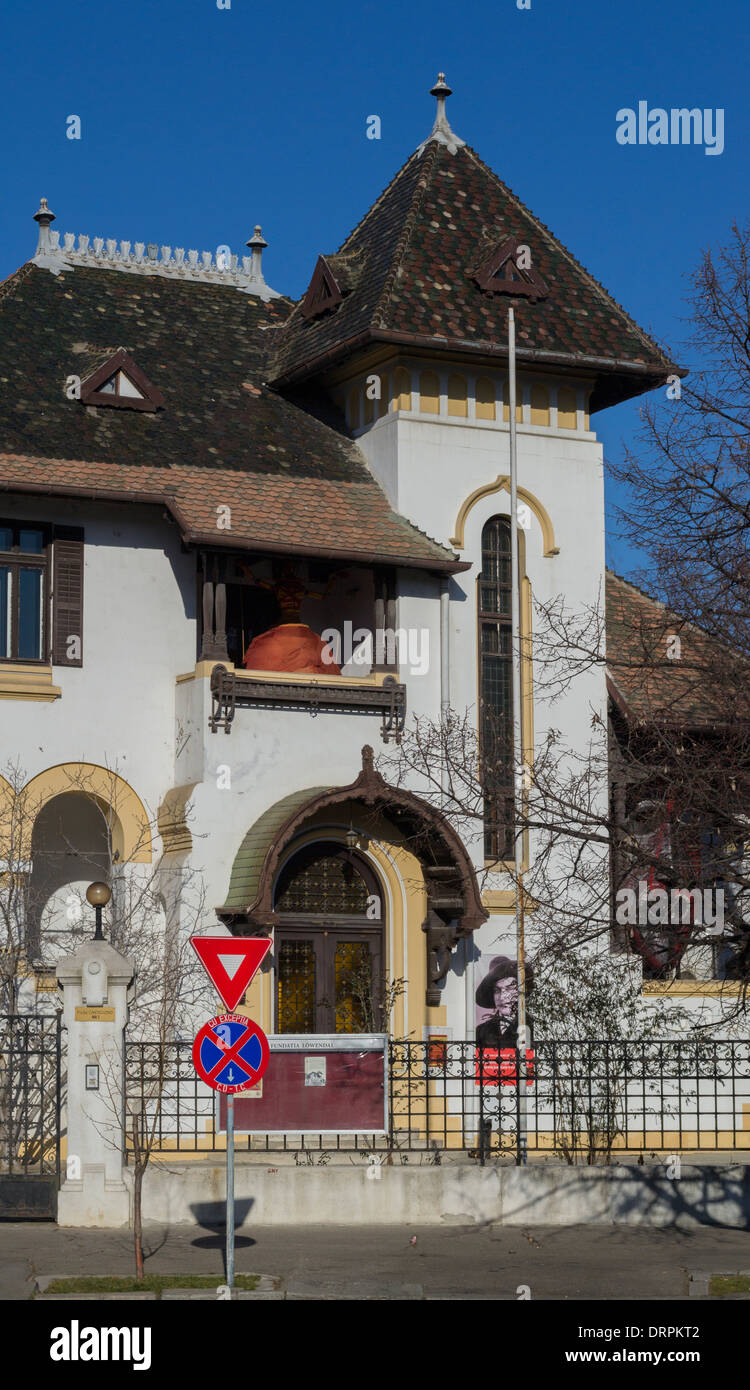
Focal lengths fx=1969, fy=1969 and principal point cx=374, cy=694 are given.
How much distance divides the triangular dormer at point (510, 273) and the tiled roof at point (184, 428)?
3.00 m

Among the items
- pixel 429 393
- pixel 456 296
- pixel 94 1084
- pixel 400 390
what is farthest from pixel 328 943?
pixel 456 296

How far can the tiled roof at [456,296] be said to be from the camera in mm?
27062

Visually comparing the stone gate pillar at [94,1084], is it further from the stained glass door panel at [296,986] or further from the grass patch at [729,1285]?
the grass patch at [729,1285]

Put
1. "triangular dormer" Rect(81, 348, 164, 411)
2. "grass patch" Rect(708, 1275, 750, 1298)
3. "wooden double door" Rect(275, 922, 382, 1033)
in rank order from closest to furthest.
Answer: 1. "grass patch" Rect(708, 1275, 750, 1298)
2. "wooden double door" Rect(275, 922, 382, 1033)
3. "triangular dormer" Rect(81, 348, 164, 411)

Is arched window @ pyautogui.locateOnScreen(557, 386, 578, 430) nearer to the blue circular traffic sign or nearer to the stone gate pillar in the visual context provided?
the stone gate pillar

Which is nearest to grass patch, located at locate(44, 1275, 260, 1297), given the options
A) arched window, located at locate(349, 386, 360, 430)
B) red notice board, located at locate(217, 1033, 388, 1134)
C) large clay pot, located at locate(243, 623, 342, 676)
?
red notice board, located at locate(217, 1033, 388, 1134)

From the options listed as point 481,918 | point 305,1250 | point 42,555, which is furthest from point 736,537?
point 42,555

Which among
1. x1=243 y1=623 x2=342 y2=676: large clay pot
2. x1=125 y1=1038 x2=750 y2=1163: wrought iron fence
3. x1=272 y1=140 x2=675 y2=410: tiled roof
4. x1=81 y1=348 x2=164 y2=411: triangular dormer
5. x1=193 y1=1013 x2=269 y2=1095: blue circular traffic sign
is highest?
x1=272 y1=140 x2=675 y2=410: tiled roof

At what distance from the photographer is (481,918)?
24.8 meters

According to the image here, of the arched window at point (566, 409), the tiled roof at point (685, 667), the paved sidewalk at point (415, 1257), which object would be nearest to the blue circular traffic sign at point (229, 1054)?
the paved sidewalk at point (415, 1257)

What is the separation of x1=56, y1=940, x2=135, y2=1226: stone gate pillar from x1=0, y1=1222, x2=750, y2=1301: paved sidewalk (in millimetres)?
364

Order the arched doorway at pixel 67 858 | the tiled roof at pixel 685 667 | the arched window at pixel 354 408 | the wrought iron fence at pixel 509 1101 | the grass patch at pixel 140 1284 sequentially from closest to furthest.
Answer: the grass patch at pixel 140 1284, the tiled roof at pixel 685 667, the wrought iron fence at pixel 509 1101, the arched doorway at pixel 67 858, the arched window at pixel 354 408

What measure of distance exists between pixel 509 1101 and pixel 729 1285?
963 centimetres

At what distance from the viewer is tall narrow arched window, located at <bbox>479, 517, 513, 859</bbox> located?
86.7 feet
